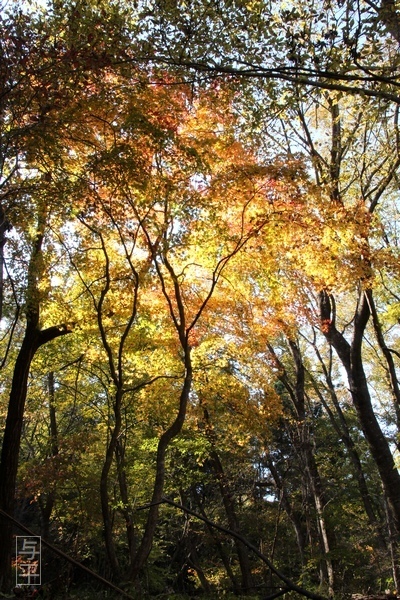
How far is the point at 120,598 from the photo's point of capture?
4934mm

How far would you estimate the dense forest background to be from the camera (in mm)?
4496

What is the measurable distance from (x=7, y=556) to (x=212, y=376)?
232 inches

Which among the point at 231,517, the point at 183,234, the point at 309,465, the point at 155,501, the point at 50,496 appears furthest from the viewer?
the point at 231,517

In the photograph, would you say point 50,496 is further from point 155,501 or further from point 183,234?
point 183,234

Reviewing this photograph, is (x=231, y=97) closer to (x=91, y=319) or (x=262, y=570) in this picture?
(x=91, y=319)

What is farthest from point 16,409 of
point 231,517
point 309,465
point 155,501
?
point 231,517

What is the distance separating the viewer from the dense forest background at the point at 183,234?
4496 mm

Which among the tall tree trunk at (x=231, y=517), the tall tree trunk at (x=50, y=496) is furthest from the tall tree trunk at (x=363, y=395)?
the tall tree trunk at (x=50, y=496)

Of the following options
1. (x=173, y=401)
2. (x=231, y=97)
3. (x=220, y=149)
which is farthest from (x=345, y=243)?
(x=173, y=401)

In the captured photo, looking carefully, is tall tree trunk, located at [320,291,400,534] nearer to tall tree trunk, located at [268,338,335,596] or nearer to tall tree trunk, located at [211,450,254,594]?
tall tree trunk, located at [268,338,335,596]

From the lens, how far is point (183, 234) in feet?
24.2

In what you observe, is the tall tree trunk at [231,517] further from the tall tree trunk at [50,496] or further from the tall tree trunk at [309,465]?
the tall tree trunk at [50,496]

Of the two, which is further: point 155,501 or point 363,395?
point 363,395

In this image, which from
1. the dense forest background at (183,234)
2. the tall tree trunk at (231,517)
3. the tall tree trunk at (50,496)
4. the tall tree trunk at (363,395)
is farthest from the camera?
the tall tree trunk at (231,517)
